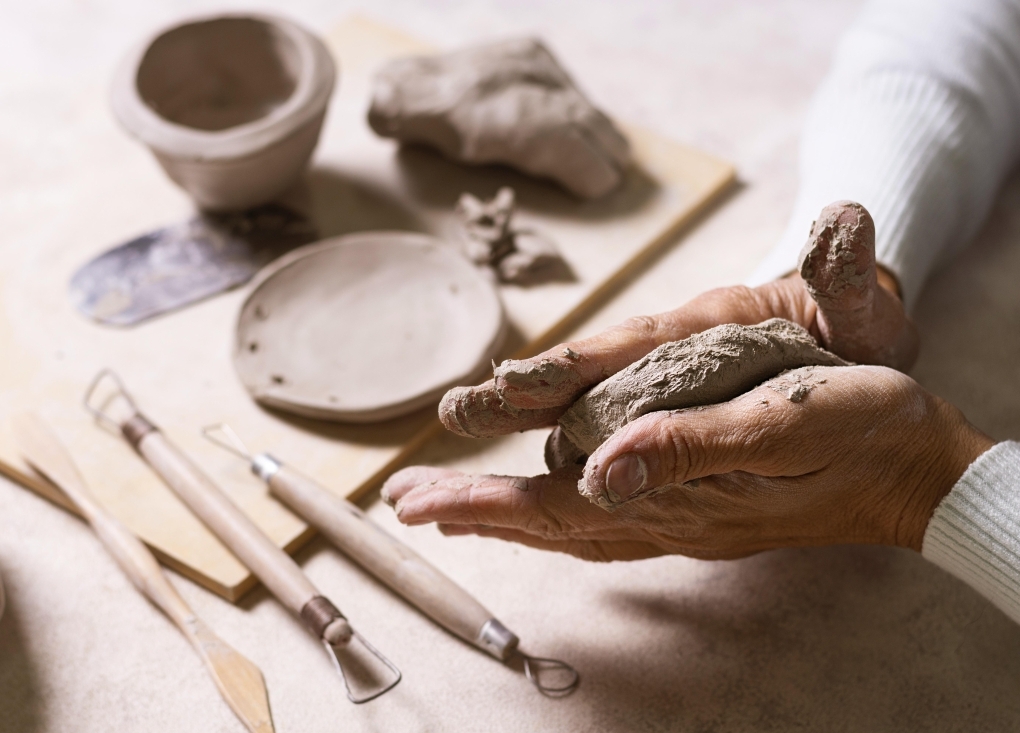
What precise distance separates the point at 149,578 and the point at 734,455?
44.6 inches

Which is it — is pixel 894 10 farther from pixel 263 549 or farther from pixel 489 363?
pixel 263 549

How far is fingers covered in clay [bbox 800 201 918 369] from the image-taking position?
4.19ft

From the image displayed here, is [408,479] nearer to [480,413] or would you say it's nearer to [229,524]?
[480,413]

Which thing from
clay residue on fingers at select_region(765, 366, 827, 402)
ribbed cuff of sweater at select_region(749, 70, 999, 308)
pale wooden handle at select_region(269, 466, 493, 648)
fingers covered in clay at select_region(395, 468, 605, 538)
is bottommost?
pale wooden handle at select_region(269, 466, 493, 648)

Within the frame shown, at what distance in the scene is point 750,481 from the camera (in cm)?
132

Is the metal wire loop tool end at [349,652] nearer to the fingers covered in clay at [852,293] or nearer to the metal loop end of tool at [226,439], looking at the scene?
the metal loop end of tool at [226,439]

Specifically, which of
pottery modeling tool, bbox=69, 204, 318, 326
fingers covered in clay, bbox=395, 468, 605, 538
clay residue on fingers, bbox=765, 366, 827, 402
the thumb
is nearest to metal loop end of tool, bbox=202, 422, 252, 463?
pottery modeling tool, bbox=69, 204, 318, 326

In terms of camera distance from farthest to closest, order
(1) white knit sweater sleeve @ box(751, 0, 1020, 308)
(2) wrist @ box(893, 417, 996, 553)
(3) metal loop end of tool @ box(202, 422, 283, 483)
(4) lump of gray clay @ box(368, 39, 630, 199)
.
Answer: (4) lump of gray clay @ box(368, 39, 630, 199) < (1) white knit sweater sleeve @ box(751, 0, 1020, 308) < (3) metal loop end of tool @ box(202, 422, 283, 483) < (2) wrist @ box(893, 417, 996, 553)

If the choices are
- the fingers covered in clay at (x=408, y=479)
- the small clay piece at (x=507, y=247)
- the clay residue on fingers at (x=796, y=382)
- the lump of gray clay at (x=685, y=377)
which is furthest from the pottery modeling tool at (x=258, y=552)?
the small clay piece at (x=507, y=247)

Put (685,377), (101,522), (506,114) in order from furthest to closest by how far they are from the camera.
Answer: (506,114), (101,522), (685,377)

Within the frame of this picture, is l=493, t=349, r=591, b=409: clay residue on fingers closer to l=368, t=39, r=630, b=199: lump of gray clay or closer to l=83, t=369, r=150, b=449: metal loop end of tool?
l=83, t=369, r=150, b=449: metal loop end of tool

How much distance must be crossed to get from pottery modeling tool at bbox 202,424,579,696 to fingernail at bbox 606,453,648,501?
1.62 ft

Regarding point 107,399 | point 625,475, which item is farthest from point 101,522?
point 625,475

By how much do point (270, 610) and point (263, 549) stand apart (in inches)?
5.0
